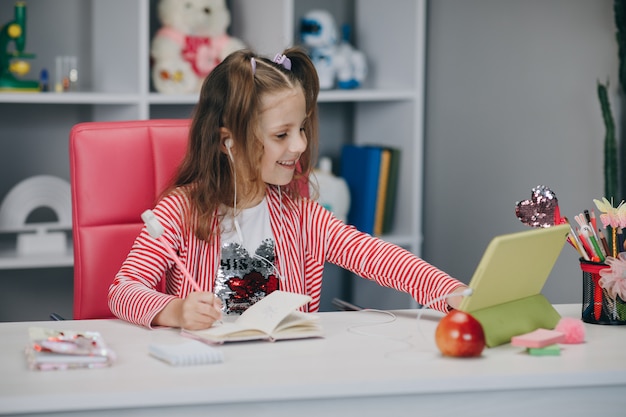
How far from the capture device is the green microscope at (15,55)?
8.70 ft

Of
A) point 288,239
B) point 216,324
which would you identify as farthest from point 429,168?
point 216,324

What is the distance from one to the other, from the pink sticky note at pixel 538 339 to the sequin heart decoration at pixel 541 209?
229 mm

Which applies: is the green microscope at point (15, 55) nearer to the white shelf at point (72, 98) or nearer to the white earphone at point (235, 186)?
the white shelf at point (72, 98)

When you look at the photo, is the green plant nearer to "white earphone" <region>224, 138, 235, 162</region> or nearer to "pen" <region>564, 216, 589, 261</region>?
"pen" <region>564, 216, 589, 261</region>

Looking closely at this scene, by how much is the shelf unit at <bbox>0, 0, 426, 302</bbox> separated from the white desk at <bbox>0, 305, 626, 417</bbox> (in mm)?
1443

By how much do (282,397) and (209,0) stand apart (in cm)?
191

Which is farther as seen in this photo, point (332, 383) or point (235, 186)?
point (235, 186)

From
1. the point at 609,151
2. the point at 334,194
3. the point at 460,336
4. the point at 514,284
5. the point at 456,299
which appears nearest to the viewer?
the point at 460,336

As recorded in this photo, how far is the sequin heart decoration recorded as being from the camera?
1579 mm

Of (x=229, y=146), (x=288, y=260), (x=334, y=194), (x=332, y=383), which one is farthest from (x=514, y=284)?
(x=334, y=194)

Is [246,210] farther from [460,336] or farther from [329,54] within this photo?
[329,54]

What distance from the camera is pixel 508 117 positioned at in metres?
2.74

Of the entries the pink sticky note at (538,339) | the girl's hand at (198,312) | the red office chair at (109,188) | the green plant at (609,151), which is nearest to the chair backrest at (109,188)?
the red office chair at (109,188)

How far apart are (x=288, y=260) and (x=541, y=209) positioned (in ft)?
1.68
